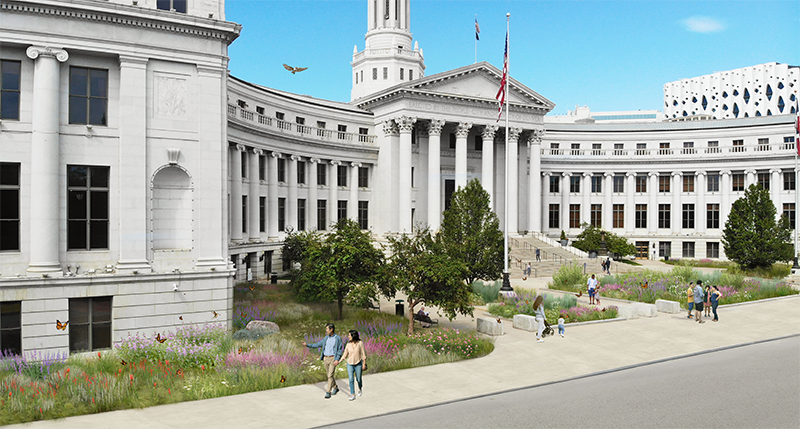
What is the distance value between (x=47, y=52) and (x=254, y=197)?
28.1m

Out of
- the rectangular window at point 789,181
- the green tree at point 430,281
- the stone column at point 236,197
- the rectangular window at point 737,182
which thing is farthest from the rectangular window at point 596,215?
the green tree at point 430,281

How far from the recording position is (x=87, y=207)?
2211 centimetres

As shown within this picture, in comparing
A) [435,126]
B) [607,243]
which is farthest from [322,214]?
[607,243]

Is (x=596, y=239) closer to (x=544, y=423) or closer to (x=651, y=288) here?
(x=651, y=288)

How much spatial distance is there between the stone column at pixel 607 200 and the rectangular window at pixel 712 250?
433 inches

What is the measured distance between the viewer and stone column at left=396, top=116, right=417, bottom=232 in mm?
59250

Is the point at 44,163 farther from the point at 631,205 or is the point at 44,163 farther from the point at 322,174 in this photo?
the point at 631,205

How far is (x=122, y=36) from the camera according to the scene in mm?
22156

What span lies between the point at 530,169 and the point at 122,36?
5191 centimetres

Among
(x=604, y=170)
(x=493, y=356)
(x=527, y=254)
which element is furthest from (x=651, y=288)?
(x=604, y=170)

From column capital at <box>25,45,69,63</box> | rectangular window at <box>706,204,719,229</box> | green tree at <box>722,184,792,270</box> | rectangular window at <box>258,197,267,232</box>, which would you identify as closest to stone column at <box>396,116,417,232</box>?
rectangular window at <box>258,197,267,232</box>

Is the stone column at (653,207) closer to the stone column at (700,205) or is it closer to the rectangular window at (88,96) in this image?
the stone column at (700,205)

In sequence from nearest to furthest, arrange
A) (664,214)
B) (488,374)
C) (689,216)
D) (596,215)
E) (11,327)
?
(488,374) < (11,327) < (689,216) < (664,214) < (596,215)

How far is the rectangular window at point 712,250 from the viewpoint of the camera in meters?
71.0
